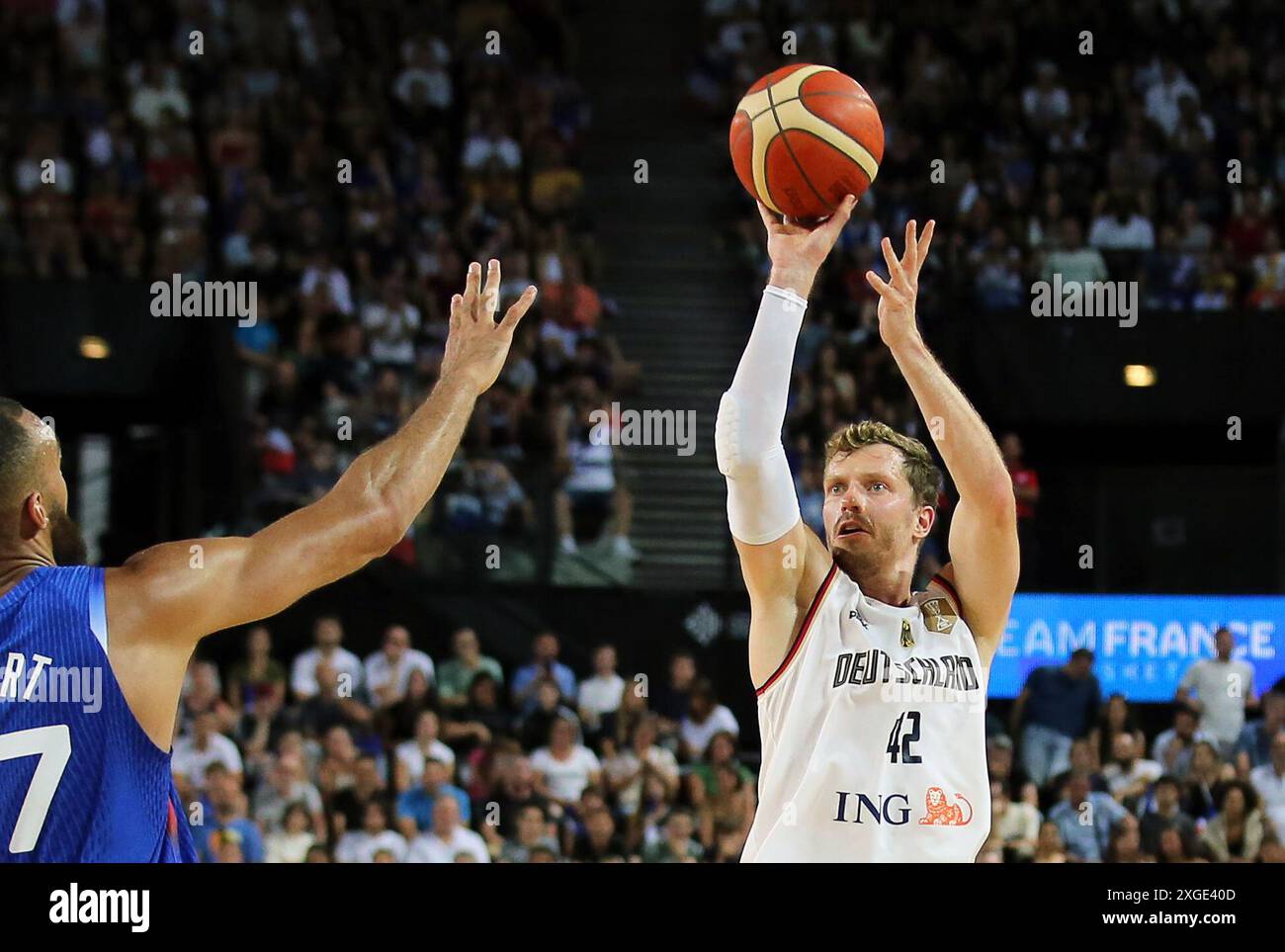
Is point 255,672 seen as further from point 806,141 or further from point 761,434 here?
point 761,434

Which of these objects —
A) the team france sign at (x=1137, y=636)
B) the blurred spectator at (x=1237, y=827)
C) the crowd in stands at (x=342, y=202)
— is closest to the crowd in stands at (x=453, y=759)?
the crowd in stands at (x=342, y=202)

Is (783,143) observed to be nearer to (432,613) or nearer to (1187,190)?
(432,613)

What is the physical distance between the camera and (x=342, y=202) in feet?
53.1

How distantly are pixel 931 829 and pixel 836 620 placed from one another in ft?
1.96

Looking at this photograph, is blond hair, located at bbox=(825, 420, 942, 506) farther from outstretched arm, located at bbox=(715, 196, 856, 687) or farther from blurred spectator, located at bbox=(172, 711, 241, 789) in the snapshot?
blurred spectator, located at bbox=(172, 711, 241, 789)

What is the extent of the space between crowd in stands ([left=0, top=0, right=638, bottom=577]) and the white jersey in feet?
26.3

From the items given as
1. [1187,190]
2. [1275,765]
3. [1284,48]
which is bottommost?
[1275,765]

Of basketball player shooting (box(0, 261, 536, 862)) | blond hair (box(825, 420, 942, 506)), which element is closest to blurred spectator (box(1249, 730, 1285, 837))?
blond hair (box(825, 420, 942, 506))

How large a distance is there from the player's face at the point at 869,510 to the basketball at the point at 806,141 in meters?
0.70

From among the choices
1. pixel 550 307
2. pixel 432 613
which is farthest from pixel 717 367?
pixel 432 613

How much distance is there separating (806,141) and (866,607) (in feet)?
4.56

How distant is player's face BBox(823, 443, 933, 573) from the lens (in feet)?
16.8

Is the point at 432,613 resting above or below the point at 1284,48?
below

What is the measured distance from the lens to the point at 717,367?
15641 millimetres
